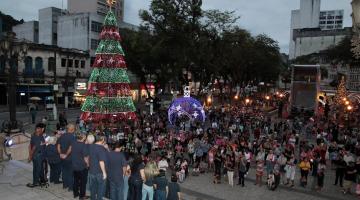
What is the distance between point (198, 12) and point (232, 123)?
48.9 ft

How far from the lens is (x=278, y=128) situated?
26984 millimetres

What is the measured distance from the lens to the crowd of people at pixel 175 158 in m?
8.30

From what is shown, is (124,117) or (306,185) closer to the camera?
(306,185)

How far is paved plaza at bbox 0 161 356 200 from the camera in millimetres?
9484

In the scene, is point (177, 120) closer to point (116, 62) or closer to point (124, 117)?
point (124, 117)

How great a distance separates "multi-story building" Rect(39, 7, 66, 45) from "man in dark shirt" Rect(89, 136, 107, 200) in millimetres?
56648

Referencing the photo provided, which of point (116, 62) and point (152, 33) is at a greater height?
point (152, 33)

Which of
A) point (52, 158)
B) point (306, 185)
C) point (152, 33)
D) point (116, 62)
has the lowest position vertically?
point (306, 185)

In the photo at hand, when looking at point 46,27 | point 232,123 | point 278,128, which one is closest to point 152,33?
point 232,123

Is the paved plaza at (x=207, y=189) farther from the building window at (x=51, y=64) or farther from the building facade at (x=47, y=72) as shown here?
the building window at (x=51, y=64)

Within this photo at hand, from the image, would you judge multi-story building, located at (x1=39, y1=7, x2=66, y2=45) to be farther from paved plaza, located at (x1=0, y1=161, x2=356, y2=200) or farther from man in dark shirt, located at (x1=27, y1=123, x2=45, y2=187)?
man in dark shirt, located at (x1=27, y1=123, x2=45, y2=187)

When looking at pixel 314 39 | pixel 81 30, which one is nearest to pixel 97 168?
pixel 81 30

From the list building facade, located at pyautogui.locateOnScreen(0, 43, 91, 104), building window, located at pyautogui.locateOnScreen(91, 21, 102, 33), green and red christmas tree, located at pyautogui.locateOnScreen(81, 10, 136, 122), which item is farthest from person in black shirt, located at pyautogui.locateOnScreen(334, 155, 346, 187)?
building window, located at pyautogui.locateOnScreen(91, 21, 102, 33)

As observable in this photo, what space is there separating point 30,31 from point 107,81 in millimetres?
43160
